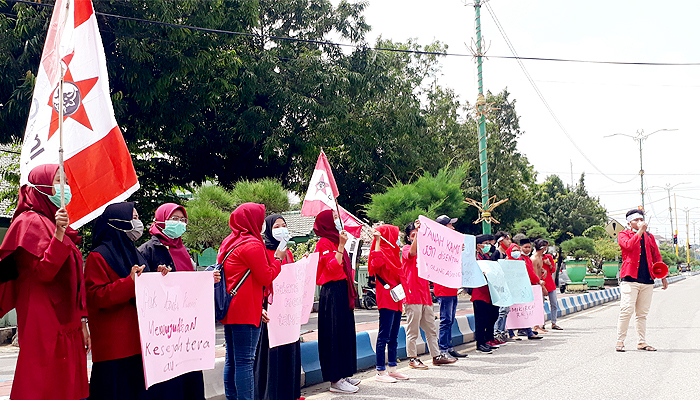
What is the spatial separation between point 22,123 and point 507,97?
3441cm

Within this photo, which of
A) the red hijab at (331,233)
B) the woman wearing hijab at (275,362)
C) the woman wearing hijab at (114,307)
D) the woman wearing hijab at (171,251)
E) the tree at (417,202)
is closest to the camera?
the woman wearing hijab at (114,307)

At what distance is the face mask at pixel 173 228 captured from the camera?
502 centimetres

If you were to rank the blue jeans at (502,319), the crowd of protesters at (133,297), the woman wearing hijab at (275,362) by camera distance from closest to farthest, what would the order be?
1. the crowd of protesters at (133,297)
2. the woman wearing hijab at (275,362)
3. the blue jeans at (502,319)

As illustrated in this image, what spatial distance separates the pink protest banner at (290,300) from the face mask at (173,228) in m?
1.58

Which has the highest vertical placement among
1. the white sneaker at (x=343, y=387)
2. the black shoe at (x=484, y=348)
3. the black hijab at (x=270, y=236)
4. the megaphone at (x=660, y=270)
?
the black hijab at (x=270, y=236)

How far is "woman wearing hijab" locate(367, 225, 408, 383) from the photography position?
7.84 metres

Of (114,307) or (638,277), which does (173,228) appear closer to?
(114,307)

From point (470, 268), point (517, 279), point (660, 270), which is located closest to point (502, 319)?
point (517, 279)

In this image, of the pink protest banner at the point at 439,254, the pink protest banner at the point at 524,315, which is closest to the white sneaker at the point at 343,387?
the pink protest banner at the point at 439,254

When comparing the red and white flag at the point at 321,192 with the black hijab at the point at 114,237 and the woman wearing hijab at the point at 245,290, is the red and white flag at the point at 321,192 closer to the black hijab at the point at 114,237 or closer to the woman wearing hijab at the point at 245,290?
the woman wearing hijab at the point at 245,290

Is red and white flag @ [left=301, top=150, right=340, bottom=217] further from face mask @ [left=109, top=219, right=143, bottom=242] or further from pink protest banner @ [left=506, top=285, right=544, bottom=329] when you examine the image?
pink protest banner @ [left=506, top=285, right=544, bottom=329]

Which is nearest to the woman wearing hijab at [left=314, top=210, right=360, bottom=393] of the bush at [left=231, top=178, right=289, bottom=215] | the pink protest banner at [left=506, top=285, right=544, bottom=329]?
the pink protest banner at [left=506, top=285, right=544, bottom=329]

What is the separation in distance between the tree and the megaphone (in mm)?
12243

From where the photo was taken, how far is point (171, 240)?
5.11 m
